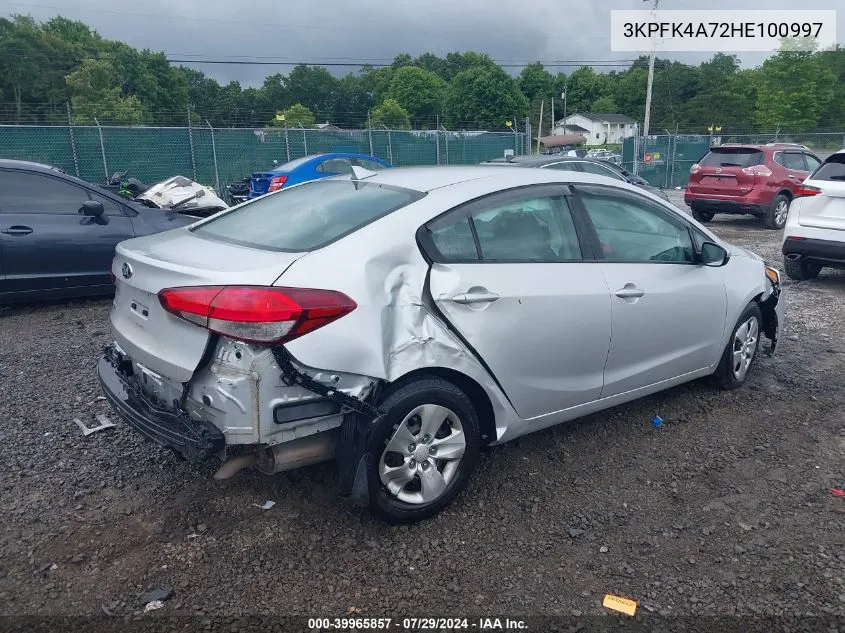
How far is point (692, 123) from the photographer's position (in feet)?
213

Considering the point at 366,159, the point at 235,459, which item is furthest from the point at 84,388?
the point at 366,159

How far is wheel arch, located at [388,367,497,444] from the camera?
3.04 metres

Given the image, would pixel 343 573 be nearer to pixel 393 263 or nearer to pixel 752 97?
pixel 393 263

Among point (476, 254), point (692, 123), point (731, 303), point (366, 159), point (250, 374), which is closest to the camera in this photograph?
point (250, 374)

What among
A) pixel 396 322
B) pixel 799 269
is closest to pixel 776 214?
pixel 799 269

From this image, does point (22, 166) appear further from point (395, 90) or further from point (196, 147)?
point (395, 90)

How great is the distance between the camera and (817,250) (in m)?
7.82

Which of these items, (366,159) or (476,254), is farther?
(366,159)

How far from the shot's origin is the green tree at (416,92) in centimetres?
8775

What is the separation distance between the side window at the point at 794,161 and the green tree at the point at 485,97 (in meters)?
70.1

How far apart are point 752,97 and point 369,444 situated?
7905cm

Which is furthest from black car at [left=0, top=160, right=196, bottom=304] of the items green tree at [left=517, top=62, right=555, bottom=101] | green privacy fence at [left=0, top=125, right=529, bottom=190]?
green tree at [left=517, top=62, right=555, bottom=101]

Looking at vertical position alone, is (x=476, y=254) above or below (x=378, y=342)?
above

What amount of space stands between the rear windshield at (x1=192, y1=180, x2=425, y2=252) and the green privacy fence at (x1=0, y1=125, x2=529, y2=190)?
14.2 metres
